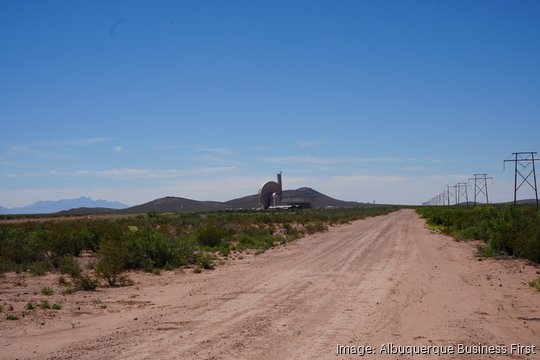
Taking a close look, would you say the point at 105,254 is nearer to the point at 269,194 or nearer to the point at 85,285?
the point at 85,285

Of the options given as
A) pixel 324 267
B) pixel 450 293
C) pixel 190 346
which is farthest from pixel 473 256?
pixel 190 346

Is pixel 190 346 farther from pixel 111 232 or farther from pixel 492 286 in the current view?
pixel 111 232

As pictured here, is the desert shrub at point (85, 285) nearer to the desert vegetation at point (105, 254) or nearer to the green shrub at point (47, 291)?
the desert vegetation at point (105, 254)

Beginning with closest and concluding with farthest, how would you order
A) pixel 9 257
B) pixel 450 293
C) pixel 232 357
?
pixel 232 357
pixel 450 293
pixel 9 257

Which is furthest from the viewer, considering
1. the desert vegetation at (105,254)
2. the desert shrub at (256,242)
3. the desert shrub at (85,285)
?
the desert shrub at (256,242)

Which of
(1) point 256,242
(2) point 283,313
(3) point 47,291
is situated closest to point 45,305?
(3) point 47,291

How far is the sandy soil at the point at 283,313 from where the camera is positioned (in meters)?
9.91

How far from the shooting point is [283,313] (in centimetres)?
1263

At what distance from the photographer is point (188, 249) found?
25.5 metres

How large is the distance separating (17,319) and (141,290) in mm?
4982

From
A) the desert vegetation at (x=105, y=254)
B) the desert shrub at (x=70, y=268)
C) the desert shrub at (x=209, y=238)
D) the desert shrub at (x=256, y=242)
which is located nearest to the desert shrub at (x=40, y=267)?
the desert vegetation at (x=105, y=254)

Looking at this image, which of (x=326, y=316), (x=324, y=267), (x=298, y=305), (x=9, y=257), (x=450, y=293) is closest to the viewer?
(x=326, y=316)

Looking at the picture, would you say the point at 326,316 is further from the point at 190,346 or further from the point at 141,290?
the point at 141,290

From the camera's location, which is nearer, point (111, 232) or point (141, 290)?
point (141, 290)
